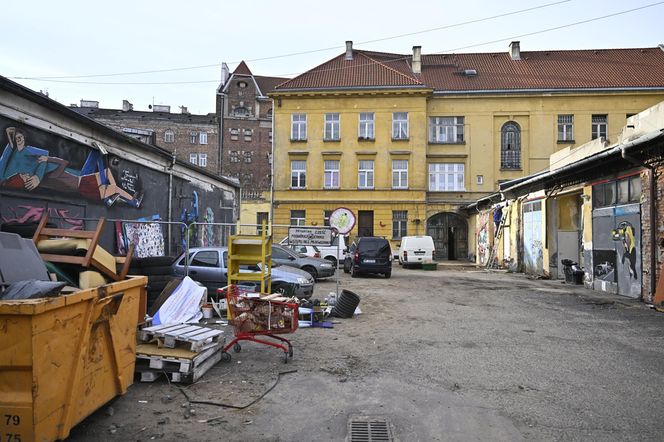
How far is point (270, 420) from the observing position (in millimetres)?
4617

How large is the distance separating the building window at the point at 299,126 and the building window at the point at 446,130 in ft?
31.8

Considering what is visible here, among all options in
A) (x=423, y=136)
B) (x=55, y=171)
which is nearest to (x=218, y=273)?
(x=55, y=171)

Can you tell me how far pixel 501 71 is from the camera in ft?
126

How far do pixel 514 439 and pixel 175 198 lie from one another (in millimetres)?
14699

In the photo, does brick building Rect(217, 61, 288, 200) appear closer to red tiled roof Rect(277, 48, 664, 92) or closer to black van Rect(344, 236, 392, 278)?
red tiled roof Rect(277, 48, 664, 92)

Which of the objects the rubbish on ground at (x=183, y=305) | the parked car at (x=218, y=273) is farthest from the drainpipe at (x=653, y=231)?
the rubbish on ground at (x=183, y=305)

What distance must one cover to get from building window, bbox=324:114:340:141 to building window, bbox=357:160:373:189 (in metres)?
2.93

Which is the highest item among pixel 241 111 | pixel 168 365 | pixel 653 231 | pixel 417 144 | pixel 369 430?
pixel 241 111

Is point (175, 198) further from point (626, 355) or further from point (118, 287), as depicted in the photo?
point (626, 355)

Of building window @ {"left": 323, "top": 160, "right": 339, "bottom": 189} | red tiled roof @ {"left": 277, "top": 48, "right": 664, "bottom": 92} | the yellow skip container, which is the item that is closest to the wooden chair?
the yellow skip container

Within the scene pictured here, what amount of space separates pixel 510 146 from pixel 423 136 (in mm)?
6873

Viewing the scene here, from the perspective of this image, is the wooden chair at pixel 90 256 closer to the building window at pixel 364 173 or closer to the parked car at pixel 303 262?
the parked car at pixel 303 262

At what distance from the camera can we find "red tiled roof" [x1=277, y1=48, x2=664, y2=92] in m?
35.8

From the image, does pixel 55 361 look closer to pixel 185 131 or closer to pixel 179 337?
pixel 179 337
